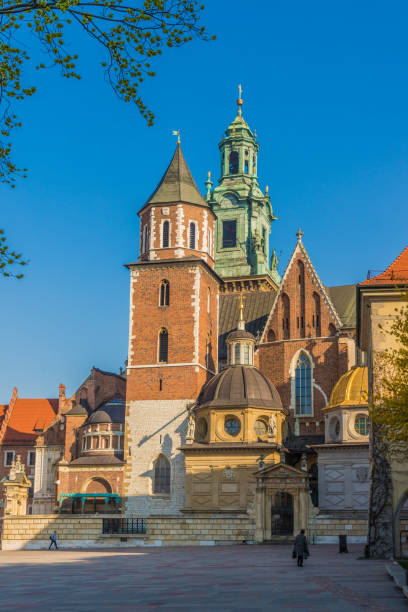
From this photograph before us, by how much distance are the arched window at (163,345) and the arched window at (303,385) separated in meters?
8.99

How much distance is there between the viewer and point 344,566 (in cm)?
2138

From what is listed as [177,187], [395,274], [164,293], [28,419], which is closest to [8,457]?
[28,419]

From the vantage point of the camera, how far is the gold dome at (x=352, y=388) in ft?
150

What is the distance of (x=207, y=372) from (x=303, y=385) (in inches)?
254

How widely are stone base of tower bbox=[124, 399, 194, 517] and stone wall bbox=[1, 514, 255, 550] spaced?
34.0 feet

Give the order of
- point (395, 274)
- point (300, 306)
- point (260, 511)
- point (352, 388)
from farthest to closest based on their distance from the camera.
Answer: point (300, 306)
point (352, 388)
point (260, 511)
point (395, 274)

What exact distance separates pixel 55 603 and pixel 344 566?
34.1ft

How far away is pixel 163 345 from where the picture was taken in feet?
167

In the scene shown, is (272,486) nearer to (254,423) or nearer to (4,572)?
(254,423)

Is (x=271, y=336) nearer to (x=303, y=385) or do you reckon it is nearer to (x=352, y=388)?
(x=303, y=385)

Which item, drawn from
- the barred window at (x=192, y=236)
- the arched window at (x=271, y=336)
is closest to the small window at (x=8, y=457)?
the arched window at (x=271, y=336)

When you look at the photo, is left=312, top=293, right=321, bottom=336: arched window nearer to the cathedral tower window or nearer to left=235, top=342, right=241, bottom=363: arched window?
left=235, top=342, right=241, bottom=363: arched window

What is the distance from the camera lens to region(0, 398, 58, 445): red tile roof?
72062 mm

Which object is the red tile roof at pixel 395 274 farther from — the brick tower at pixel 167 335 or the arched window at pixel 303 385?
the arched window at pixel 303 385
